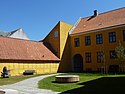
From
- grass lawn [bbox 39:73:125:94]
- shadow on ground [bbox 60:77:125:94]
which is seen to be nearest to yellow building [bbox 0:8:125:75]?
grass lawn [bbox 39:73:125:94]

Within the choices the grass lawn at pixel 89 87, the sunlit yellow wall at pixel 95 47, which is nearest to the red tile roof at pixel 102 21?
the sunlit yellow wall at pixel 95 47

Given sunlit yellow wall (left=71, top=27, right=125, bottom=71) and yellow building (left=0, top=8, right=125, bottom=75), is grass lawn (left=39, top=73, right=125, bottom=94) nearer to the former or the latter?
yellow building (left=0, top=8, right=125, bottom=75)

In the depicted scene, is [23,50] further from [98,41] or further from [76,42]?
[98,41]

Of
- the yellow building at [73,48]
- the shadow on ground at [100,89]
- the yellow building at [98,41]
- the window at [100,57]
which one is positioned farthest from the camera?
the window at [100,57]

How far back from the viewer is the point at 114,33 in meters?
33.5

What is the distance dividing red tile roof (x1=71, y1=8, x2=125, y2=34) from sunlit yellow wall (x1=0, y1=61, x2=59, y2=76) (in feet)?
26.5

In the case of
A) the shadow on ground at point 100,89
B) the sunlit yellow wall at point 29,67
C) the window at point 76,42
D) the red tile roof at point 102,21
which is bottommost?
the shadow on ground at point 100,89

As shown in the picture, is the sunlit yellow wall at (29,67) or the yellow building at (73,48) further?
the yellow building at (73,48)

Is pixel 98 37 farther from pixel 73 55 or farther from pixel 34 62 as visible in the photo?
pixel 34 62

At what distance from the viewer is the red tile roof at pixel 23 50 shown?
29.1 m

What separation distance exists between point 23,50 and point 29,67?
279 cm

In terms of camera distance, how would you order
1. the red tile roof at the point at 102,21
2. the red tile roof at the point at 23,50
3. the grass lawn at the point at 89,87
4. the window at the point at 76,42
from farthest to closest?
the window at the point at 76,42
the red tile roof at the point at 102,21
the red tile roof at the point at 23,50
the grass lawn at the point at 89,87

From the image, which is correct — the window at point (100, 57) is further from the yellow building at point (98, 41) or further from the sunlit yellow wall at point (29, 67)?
the sunlit yellow wall at point (29, 67)

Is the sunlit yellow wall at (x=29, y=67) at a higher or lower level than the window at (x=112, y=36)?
lower
